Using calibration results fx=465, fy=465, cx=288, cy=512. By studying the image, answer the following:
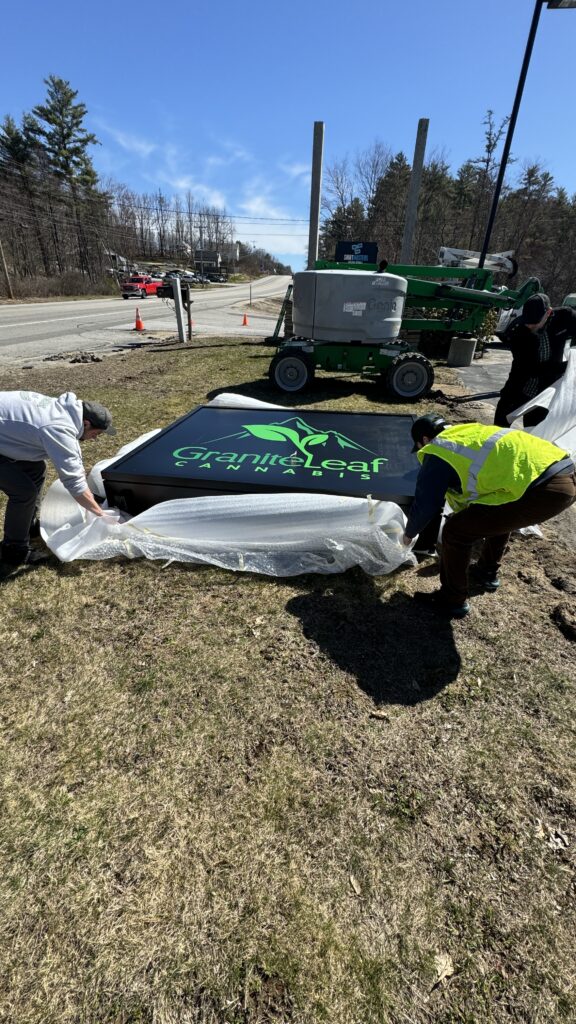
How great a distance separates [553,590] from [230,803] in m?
2.74

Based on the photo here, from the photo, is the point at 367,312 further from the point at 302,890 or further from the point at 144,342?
the point at 144,342

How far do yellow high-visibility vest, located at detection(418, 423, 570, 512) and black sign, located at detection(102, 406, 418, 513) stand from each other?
92cm

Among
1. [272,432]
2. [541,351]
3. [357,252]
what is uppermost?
[357,252]

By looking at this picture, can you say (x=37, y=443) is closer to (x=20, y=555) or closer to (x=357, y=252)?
(x=20, y=555)

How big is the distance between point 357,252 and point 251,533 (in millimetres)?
13705

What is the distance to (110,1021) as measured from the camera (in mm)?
1403

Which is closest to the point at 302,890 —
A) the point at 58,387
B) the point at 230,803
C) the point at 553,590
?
the point at 230,803

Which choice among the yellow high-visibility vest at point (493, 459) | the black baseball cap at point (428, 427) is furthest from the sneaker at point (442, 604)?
the black baseball cap at point (428, 427)

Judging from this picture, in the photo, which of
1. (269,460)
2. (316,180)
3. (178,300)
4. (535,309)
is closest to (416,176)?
(316,180)

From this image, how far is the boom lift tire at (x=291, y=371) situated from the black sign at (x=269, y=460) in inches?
130

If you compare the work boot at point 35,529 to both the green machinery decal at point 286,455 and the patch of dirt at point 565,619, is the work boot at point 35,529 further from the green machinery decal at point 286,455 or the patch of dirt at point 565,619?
the patch of dirt at point 565,619

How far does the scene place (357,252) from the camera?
14281mm

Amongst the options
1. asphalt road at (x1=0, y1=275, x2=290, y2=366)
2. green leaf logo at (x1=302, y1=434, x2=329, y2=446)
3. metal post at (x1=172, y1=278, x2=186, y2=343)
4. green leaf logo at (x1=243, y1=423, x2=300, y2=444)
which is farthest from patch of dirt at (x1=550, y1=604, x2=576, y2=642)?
metal post at (x1=172, y1=278, x2=186, y2=343)

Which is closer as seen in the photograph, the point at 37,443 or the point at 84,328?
the point at 37,443
